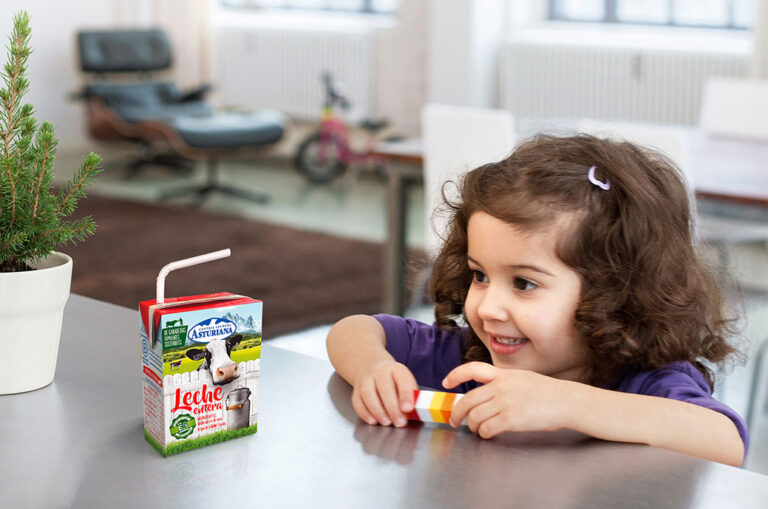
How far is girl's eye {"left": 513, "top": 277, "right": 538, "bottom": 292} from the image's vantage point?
3.24ft

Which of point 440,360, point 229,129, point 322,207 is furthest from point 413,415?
point 229,129

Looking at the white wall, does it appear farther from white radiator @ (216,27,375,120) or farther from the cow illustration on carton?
the cow illustration on carton

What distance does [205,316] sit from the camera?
2.31 ft

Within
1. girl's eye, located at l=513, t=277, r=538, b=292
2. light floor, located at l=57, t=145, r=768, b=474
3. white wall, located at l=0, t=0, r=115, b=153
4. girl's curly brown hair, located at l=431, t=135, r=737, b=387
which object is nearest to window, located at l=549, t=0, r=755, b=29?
light floor, located at l=57, t=145, r=768, b=474

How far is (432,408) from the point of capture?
80cm

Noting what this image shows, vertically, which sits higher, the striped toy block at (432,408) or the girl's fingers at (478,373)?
the girl's fingers at (478,373)

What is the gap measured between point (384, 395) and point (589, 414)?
161mm

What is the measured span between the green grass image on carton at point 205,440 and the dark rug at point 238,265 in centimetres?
255

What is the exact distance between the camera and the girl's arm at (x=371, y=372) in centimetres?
80

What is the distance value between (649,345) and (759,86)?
2.79 meters

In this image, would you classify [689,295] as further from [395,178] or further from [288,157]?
[288,157]

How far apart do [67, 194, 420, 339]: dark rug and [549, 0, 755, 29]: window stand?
6.88ft

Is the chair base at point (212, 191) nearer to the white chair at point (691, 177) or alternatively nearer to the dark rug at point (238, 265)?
the dark rug at point (238, 265)

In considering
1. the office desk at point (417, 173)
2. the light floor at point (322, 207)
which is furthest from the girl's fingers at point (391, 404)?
the light floor at point (322, 207)
